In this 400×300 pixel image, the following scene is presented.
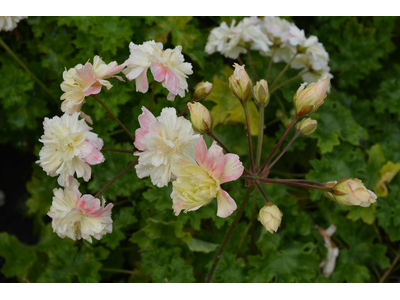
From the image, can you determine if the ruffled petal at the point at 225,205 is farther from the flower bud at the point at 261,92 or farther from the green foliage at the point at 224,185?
the green foliage at the point at 224,185

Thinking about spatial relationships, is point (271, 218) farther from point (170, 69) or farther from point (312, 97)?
point (170, 69)

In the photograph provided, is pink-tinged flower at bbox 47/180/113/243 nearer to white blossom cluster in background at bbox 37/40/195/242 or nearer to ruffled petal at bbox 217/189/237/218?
white blossom cluster in background at bbox 37/40/195/242

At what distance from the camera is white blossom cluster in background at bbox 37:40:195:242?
1014 mm

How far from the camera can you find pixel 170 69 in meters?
1.17

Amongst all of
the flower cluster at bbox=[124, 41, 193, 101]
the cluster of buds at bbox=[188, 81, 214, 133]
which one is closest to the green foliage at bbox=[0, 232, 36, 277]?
the flower cluster at bbox=[124, 41, 193, 101]

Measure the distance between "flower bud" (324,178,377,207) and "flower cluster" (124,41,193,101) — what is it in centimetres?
51

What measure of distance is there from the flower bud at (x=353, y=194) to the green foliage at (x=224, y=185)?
2.19ft

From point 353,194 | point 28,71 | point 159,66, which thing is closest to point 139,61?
point 159,66

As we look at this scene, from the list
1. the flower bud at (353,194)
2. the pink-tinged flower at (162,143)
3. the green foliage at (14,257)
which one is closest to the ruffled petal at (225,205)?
the pink-tinged flower at (162,143)

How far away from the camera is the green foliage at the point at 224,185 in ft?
5.94

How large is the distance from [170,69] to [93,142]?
31 cm

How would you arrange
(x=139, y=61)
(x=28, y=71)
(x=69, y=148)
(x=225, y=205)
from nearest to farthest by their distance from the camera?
1. (x=225, y=205)
2. (x=69, y=148)
3. (x=139, y=61)
4. (x=28, y=71)

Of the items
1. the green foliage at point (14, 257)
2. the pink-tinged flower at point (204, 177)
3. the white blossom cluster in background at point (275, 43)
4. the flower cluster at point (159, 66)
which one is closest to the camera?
the pink-tinged flower at point (204, 177)

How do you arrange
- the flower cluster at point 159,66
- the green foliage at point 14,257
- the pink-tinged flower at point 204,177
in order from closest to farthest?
the pink-tinged flower at point 204,177, the flower cluster at point 159,66, the green foliage at point 14,257
